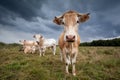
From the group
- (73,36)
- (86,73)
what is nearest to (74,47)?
(86,73)

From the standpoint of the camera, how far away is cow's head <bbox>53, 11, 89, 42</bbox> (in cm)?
547

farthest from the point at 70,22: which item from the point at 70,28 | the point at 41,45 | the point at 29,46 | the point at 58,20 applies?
the point at 29,46

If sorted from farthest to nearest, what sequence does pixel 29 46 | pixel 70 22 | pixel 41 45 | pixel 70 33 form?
1. pixel 29 46
2. pixel 41 45
3. pixel 70 22
4. pixel 70 33

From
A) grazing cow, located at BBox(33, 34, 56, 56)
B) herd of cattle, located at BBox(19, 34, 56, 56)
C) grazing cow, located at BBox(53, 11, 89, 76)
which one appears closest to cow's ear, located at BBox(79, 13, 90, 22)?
grazing cow, located at BBox(53, 11, 89, 76)

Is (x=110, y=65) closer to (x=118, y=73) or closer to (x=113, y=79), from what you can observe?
(x=118, y=73)

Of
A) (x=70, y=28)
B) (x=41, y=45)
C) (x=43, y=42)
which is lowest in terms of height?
(x=70, y=28)

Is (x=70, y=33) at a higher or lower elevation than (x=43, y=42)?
lower

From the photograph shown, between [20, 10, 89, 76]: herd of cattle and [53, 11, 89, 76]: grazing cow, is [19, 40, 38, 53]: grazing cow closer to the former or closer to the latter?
[20, 10, 89, 76]: herd of cattle

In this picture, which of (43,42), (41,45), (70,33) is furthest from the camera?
(43,42)

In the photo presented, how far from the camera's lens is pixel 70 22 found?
238 inches

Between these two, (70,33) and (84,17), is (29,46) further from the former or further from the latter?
(70,33)

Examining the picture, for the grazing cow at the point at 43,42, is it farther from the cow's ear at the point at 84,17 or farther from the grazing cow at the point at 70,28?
the cow's ear at the point at 84,17

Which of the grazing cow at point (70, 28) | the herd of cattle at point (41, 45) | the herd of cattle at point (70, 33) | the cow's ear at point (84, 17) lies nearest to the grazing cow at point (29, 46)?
the herd of cattle at point (41, 45)

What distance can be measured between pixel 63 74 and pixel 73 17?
2176mm
